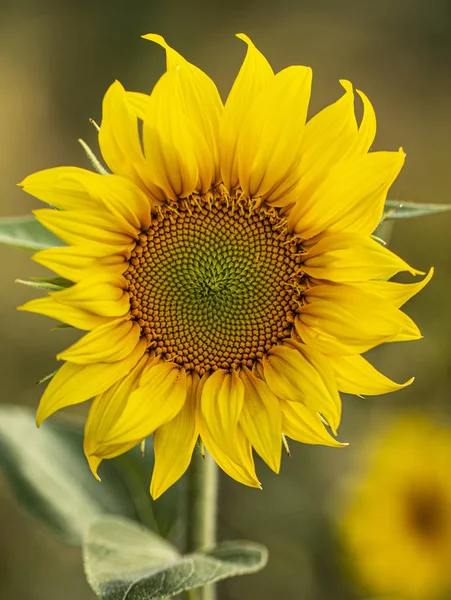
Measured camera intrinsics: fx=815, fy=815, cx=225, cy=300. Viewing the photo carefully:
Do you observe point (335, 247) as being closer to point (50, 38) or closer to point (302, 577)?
point (302, 577)

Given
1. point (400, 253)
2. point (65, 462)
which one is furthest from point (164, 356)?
point (400, 253)

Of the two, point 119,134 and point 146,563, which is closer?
point 119,134

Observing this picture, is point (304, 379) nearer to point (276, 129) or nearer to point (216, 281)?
point (216, 281)

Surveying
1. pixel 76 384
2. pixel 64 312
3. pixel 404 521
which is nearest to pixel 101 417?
pixel 76 384

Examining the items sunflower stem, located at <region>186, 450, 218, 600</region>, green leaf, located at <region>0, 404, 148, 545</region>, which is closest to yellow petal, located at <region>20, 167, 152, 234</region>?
sunflower stem, located at <region>186, 450, 218, 600</region>

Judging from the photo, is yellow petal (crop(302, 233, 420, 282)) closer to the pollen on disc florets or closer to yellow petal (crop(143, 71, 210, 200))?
the pollen on disc florets

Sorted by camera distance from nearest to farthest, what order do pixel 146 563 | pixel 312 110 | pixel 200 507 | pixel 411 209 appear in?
pixel 411 209, pixel 146 563, pixel 200 507, pixel 312 110
